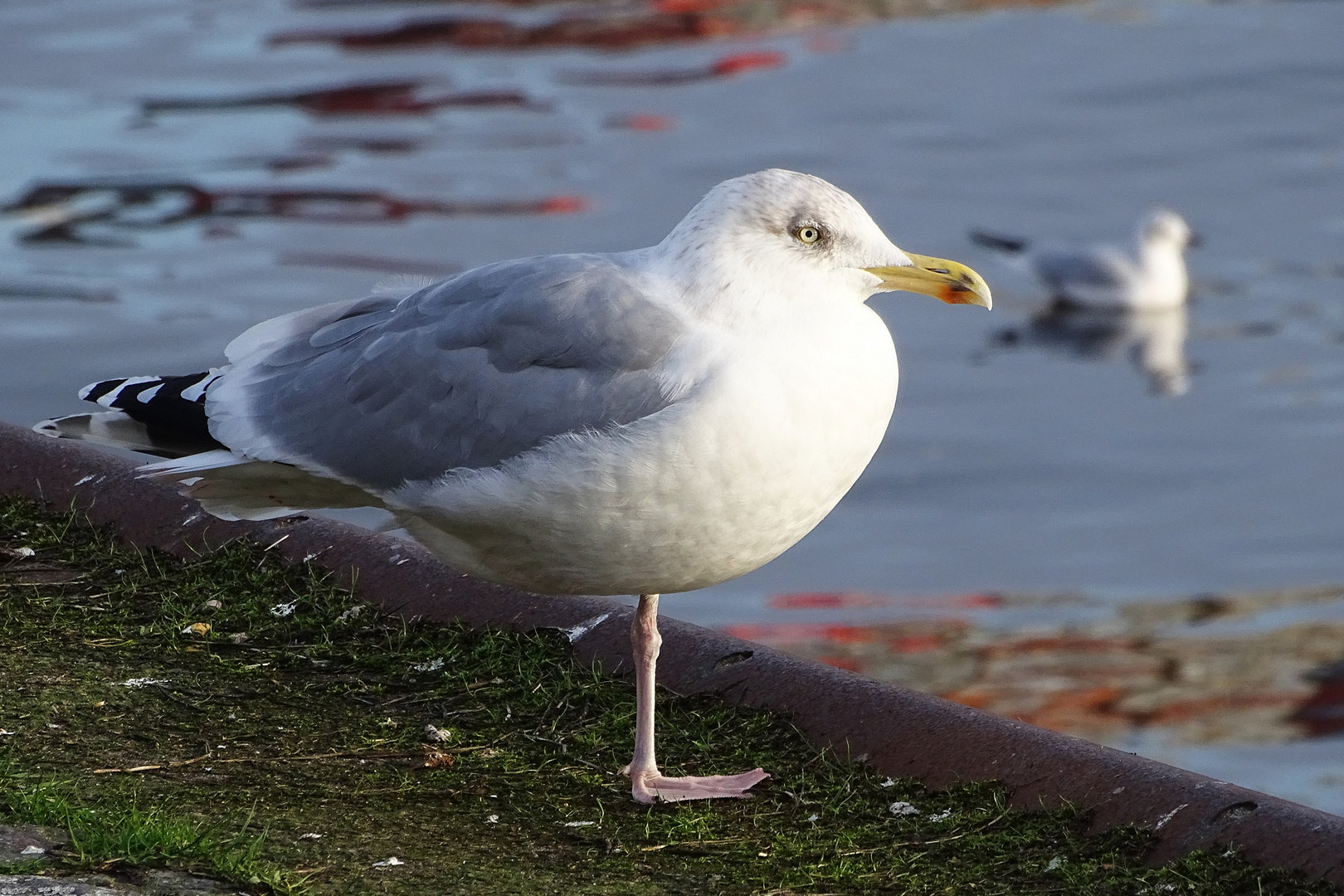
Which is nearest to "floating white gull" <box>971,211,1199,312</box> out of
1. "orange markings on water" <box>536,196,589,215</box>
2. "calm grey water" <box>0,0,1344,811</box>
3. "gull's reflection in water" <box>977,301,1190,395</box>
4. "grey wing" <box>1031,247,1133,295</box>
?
"grey wing" <box>1031,247,1133,295</box>

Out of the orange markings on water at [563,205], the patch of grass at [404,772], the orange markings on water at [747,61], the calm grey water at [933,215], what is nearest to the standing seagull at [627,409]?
the patch of grass at [404,772]

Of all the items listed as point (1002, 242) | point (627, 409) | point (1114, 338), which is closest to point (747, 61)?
point (1002, 242)

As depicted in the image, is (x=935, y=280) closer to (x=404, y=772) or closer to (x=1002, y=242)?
(x=404, y=772)

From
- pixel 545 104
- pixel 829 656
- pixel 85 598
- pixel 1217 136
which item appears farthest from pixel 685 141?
pixel 85 598

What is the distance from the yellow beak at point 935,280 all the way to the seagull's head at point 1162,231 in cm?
1257

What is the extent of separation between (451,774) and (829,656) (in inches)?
228

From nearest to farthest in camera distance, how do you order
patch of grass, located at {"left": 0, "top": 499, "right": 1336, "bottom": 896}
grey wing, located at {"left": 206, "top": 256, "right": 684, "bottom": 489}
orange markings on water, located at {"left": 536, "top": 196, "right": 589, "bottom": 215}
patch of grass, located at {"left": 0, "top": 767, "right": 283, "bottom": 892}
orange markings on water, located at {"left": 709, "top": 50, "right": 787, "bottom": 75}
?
patch of grass, located at {"left": 0, "top": 767, "right": 283, "bottom": 892} < patch of grass, located at {"left": 0, "top": 499, "right": 1336, "bottom": 896} < grey wing, located at {"left": 206, "top": 256, "right": 684, "bottom": 489} < orange markings on water, located at {"left": 536, "top": 196, "right": 589, "bottom": 215} < orange markings on water, located at {"left": 709, "top": 50, "right": 787, "bottom": 75}

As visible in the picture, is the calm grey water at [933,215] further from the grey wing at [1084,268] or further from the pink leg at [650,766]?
the pink leg at [650,766]

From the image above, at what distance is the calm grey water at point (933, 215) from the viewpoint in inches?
432

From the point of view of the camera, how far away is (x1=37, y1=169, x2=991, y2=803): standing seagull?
131 inches

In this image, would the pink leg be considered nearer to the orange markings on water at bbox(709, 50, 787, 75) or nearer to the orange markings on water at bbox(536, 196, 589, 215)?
the orange markings on water at bbox(536, 196, 589, 215)

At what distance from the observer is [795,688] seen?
13.1 ft

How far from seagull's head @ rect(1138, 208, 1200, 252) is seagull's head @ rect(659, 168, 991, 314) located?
12603mm

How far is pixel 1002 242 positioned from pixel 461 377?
13.0 meters
